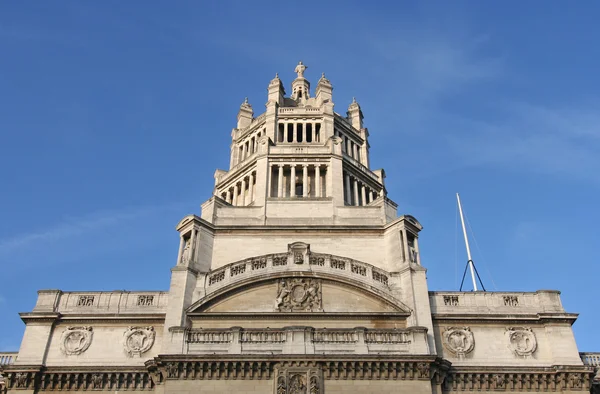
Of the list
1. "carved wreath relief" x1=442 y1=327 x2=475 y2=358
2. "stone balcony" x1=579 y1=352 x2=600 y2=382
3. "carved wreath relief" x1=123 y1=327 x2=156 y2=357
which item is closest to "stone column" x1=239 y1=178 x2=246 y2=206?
"carved wreath relief" x1=123 y1=327 x2=156 y2=357

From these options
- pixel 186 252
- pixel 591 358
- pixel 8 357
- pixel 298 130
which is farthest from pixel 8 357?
pixel 591 358

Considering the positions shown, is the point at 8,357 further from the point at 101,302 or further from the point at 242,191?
the point at 242,191

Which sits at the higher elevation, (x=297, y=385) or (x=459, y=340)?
(x=459, y=340)

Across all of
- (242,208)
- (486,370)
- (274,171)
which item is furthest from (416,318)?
(274,171)

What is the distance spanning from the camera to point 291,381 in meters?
28.1

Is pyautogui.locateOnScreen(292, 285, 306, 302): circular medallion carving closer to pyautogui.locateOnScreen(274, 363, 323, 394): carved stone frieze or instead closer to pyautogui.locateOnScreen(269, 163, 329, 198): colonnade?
pyautogui.locateOnScreen(274, 363, 323, 394): carved stone frieze

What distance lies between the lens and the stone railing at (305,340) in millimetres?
29016

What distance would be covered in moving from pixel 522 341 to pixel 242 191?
22896 millimetres

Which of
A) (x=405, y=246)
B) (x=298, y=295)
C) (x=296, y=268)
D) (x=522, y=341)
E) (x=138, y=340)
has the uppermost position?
(x=405, y=246)

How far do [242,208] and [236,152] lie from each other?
10.8 meters

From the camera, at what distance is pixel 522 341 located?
1246 inches

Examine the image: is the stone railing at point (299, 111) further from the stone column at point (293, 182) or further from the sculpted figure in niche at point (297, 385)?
the sculpted figure in niche at point (297, 385)

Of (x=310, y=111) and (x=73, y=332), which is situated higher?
(x=310, y=111)

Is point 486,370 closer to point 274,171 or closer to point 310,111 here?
point 274,171
